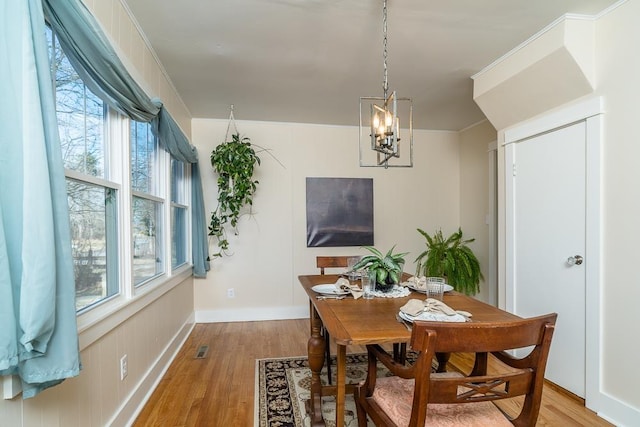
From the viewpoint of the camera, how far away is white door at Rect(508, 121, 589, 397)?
212cm

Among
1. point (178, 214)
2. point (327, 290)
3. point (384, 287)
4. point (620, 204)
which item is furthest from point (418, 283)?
point (178, 214)

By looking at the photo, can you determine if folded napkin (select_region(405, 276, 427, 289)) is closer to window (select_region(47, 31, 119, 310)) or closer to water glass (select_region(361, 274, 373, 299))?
water glass (select_region(361, 274, 373, 299))

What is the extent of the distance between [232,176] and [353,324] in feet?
8.05

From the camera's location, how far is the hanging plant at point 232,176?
10.9ft

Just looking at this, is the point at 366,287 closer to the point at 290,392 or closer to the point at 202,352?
the point at 290,392

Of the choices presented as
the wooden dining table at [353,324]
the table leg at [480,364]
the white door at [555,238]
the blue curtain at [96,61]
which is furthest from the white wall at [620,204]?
the blue curtain at [96,61]

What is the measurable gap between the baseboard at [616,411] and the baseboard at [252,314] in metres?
2.73

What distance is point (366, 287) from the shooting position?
71.2 inches

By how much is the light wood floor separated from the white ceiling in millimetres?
2364

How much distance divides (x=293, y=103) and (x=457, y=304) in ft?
8.25

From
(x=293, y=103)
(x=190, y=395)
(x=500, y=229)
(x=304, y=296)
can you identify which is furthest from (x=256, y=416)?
(x=293, y=103)

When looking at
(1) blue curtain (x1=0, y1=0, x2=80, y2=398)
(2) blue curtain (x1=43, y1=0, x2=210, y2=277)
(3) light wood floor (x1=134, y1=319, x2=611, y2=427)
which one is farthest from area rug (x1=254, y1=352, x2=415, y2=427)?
(2) blue curtain (x1=43, y1=0, x2=210, y2=277)

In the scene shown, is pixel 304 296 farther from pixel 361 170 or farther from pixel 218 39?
pixel 218 39

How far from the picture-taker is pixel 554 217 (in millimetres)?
2287
